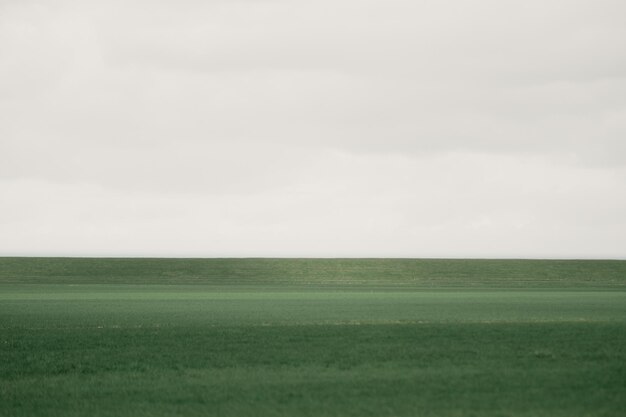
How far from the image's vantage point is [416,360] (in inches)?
819

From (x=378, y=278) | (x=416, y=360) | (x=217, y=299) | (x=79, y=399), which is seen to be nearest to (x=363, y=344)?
(x=416, y=360)

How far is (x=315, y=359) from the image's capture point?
21328 mm

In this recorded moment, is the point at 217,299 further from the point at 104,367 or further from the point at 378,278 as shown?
the point at 378,278

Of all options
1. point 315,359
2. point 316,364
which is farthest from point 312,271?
point 316,364

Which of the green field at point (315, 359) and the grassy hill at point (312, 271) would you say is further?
the grassy hill at point (312, 271)

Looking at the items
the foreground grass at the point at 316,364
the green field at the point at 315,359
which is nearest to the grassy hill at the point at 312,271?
the green field at the point at 315,359

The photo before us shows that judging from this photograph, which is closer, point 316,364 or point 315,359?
point 316,364

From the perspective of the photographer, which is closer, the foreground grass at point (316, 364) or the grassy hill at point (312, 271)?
the foreground grass at point (316, 364)

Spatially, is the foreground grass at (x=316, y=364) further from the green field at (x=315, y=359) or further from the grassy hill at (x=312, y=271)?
the grassy hill at (x=312, y=271)

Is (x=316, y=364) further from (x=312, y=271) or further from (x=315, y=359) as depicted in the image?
(x=312, y=271)

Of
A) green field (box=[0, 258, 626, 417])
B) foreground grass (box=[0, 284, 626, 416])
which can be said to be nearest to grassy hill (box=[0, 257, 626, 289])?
green field (box=[0, 258, 626, 417])

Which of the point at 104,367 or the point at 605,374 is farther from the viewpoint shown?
the point at 104,367

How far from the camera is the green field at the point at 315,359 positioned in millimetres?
15820

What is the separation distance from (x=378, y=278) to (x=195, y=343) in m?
68.8
